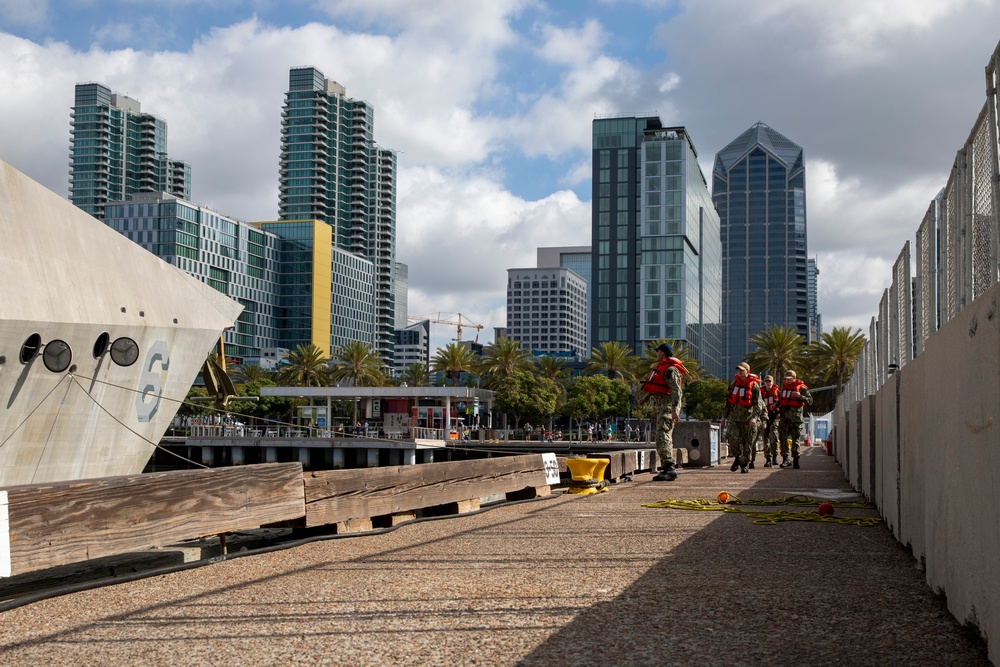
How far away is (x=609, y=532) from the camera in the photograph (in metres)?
7.70

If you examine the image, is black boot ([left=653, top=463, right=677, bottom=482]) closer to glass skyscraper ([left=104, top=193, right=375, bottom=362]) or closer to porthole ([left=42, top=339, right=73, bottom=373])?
porthole ([left=42, top=339, right=73, bottom=373])

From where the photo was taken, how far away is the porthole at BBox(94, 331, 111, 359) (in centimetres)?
1341

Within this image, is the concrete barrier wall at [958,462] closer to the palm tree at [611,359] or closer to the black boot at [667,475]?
the black boot at [667,475]

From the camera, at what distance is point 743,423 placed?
17250mm

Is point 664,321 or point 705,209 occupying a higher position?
point 705,209

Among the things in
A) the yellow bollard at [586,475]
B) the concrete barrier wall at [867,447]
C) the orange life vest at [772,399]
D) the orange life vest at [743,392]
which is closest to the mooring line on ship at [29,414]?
the yellow bollard at [586,475]

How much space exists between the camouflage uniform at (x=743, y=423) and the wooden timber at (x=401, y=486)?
668 centimetres

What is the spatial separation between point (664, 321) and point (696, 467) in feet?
416

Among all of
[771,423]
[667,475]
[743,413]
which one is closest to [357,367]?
[771,423]

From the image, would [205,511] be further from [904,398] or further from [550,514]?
[904,398]

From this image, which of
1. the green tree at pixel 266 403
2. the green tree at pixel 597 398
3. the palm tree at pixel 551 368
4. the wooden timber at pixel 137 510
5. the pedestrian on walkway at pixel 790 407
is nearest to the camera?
the wooden timber at pixel 137 510

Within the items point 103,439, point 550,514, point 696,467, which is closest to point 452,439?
point 696,467

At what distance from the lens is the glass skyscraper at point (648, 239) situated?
5782 inches

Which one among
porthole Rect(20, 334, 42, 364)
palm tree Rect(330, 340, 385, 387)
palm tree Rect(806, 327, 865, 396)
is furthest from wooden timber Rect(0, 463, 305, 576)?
palm tree Rect(330, 340, 385, 387)
